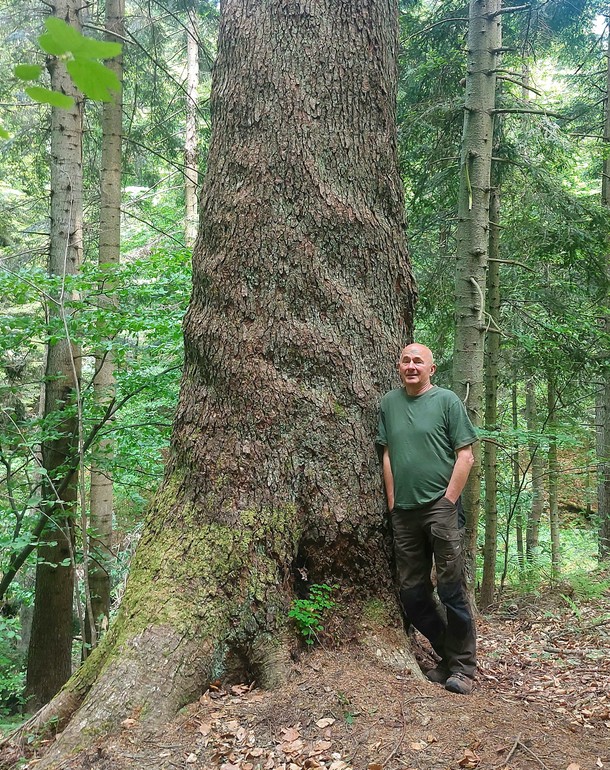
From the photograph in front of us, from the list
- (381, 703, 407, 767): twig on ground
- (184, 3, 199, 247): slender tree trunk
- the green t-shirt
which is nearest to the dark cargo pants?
the green t-shirt

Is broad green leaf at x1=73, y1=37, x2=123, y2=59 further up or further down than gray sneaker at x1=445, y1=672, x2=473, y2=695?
further up

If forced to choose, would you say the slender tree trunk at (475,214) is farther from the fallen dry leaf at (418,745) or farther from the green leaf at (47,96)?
the green leaf at (47,96)

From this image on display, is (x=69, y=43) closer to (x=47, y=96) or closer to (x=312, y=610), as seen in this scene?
(x=47, y=96)

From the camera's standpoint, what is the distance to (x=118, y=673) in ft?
10.4

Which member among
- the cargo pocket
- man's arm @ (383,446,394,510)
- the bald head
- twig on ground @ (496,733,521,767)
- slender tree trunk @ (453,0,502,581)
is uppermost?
slender tree trunk @ (453,0,502,581)

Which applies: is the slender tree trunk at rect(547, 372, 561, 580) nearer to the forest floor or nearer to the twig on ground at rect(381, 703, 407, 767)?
the forest floor

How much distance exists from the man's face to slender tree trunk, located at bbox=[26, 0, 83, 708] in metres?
3.17

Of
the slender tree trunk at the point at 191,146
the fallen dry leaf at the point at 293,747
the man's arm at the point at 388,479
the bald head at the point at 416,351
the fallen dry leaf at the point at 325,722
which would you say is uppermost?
the slender tree trunk at the point at 191,146

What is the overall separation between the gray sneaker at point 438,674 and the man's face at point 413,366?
1.82 meters

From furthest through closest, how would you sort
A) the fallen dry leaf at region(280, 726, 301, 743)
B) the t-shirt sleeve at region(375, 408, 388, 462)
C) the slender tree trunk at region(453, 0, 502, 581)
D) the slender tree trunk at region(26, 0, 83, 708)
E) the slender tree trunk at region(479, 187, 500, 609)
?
the slender tree trunk at region(479, 187, 500, 609), the slender tree trunk at region(453, 0, 502, 581), the slender tree trunk at region(26, 0, 83, 708), the t-shirt sleeve at region(375, 408, 388, 462), the fallen dry leaf at region(280, 726, 301, 743)

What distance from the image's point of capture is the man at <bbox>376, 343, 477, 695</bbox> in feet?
12.8

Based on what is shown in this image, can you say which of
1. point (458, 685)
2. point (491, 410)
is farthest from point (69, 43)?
point (491, 410)

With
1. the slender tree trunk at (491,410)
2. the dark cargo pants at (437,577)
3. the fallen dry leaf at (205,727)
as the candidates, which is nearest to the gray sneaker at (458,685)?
the dark cargo pants at (437,577)

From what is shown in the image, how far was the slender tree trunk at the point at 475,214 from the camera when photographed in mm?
6738
